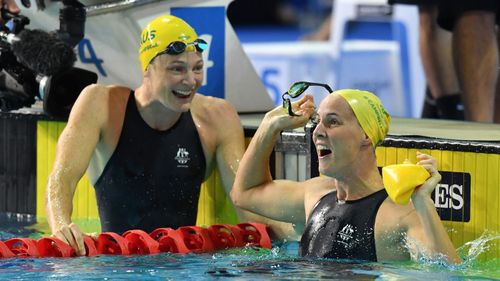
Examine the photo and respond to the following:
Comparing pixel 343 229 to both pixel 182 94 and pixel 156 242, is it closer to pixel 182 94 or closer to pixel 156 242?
pixel 156 242

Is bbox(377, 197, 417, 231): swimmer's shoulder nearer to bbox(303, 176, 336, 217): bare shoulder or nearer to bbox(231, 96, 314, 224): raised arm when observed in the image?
bbox(303, 176, 336, 217): bare shoulder

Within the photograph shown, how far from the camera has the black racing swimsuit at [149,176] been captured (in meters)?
6.90

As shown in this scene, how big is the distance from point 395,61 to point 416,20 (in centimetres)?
34

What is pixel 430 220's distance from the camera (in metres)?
5.44

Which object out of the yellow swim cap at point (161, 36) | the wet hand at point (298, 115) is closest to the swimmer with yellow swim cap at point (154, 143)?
the yellow swim cap at point (161, 36)

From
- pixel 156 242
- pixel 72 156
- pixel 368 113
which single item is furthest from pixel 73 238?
pixel 368 113

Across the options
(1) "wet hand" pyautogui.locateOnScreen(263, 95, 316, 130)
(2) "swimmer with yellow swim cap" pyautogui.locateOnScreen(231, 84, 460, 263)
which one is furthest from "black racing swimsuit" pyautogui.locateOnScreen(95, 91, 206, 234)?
(2) "swimmer with yellow swim cap" pyautogui.locateOnScreen(231, 84, 460, 263)

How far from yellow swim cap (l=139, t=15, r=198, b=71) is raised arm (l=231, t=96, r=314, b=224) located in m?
0.66

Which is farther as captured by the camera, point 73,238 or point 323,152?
point 73,238

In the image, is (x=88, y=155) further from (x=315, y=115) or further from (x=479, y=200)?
(x=479, y=200)

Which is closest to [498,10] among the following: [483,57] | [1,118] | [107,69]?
[483,57]

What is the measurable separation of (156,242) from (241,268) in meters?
0.56

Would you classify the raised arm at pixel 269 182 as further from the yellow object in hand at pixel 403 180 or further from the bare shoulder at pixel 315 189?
the yellow object in hand at pixel 403 180

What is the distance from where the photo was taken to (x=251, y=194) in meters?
6.38
